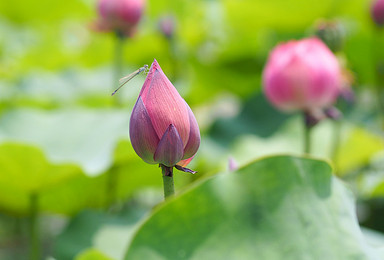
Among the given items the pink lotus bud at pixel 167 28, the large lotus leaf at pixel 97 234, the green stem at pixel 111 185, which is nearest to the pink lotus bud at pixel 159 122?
the large lotus leaf at pixel 97 234

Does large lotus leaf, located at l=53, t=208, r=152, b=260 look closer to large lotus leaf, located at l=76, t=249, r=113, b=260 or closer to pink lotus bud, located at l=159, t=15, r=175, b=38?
large lotus leaf, located at l=76, t=249, r=113, b=260

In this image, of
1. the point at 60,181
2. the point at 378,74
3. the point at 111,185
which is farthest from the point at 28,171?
the point at 378,74

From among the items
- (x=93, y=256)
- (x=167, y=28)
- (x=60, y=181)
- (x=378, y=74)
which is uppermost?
(x=167, y=28)

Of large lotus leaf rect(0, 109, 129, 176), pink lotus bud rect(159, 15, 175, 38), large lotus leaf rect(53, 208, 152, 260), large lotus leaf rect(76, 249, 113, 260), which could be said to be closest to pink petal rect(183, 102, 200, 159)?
large lotus leaf rect(76, 249, 113, 260)

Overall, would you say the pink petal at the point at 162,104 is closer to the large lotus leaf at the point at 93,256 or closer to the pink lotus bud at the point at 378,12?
the large lotus leaf at the point at 93,256

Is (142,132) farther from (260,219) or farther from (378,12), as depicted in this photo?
(378,12)

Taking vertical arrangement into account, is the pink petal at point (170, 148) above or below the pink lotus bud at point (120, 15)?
below

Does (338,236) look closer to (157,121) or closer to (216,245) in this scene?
(216,245)

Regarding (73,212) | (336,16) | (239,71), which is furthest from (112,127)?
(336,16)
